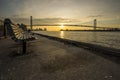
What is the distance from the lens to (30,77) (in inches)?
161

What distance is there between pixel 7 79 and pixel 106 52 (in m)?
5.25

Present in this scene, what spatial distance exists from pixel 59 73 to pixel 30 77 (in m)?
0.89

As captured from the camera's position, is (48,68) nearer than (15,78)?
No

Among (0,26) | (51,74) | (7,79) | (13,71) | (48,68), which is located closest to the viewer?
(7,79)

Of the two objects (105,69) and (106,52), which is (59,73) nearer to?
(105,69)

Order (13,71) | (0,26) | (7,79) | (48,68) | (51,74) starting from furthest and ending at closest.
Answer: (0,26), (48,68), (13,71), (51,74), (7,79)

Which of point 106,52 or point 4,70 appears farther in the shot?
point 106,52

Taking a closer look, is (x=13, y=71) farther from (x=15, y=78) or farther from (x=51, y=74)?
(x=51, y=74)

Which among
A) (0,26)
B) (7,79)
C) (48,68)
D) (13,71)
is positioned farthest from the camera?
(0,26)

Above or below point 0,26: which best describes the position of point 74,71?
below

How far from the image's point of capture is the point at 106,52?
7.50 meters

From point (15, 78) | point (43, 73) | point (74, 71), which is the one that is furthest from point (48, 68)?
point (15, 78)

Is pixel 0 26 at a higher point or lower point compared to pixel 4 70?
higher

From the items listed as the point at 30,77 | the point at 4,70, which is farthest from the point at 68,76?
the point at 4,70
